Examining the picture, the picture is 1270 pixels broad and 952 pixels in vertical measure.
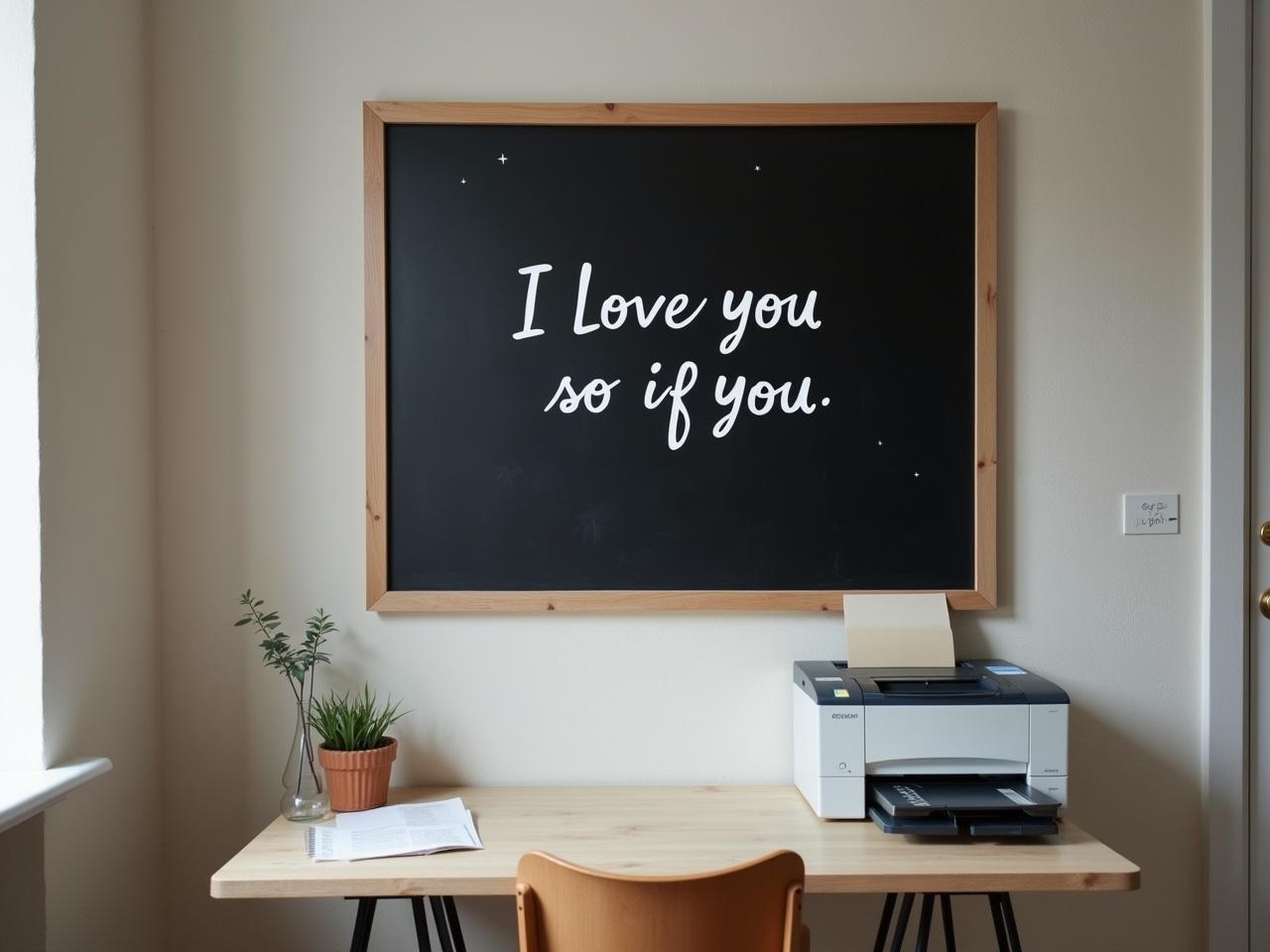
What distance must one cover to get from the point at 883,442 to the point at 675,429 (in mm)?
448

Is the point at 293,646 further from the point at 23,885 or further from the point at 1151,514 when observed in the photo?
the point at 1151,514

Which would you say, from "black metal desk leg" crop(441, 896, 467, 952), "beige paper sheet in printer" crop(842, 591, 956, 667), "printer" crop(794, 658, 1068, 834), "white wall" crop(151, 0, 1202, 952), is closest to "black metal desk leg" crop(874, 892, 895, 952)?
"white wall" crop(151, 0, 1202, 952)

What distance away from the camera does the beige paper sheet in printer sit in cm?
203

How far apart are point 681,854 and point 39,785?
3.54 ft

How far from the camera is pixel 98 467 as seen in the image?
6.24 feet

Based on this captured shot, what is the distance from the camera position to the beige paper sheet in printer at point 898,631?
80.0 inches

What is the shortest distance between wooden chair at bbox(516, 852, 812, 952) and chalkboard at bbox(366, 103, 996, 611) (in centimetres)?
77

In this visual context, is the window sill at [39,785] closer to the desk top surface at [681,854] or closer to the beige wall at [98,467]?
the beige wall at [98,467]

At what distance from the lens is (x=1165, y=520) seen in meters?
2.14

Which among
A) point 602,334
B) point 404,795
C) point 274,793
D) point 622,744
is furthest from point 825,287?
point 274,793

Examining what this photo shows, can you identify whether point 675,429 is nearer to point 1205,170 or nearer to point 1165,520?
point 1165,520

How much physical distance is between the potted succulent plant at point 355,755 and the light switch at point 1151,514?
164 centimetres

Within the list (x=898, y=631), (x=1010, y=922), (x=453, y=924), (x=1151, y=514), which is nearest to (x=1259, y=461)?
(x=1151, y=514)

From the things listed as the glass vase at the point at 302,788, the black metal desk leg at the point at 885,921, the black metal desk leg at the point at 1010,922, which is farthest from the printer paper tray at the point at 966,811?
the glass vase at the point at 302,788
